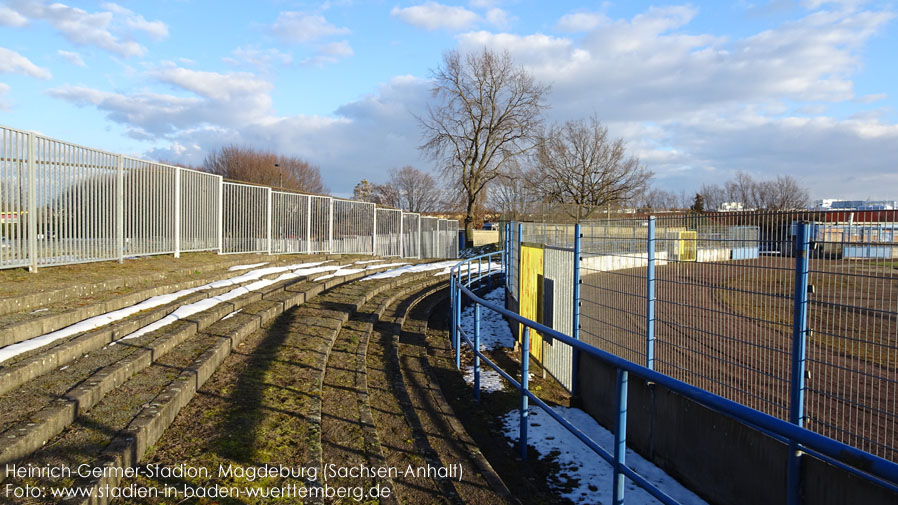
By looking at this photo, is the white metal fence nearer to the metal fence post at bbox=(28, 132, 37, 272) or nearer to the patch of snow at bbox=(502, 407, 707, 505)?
the metal fence post at bbox=(28, 132, 37, 272)

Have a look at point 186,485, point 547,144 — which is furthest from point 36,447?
point 547,144

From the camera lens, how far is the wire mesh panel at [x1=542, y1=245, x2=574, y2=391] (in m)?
7.71

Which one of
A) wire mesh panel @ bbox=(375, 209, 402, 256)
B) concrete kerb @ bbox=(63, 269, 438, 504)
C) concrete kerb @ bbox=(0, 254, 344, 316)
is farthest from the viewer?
wire mesh panel @ bbox=(375, 209, 402, 256)

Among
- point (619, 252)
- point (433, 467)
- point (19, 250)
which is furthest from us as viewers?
point (19, 250)

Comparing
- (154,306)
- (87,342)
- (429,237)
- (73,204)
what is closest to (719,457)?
(87,342)

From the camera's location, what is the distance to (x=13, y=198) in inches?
283

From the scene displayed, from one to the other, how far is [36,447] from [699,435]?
4551mm

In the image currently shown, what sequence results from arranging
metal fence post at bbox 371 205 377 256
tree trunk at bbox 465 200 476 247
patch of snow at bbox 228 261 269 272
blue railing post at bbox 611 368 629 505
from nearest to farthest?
blue railing post at bbox 611 368 629 505 < patch of snow at bbox 228 261 269 272 < metal fence post at bbox 371 205 377 256 < tree trunk at bbox 465 200 476 247

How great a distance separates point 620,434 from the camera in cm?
335

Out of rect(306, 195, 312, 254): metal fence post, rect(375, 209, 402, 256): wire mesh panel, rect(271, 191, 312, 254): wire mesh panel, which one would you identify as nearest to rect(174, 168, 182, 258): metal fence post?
rect(271, 191, 312, 254): wire mesh panel

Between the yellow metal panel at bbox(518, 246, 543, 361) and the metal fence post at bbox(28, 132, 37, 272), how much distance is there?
7.04 meters

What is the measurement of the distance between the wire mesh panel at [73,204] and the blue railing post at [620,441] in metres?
7.71

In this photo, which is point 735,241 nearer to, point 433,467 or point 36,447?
point 433,467

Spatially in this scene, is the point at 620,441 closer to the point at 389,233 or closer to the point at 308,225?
the point at 308,225
